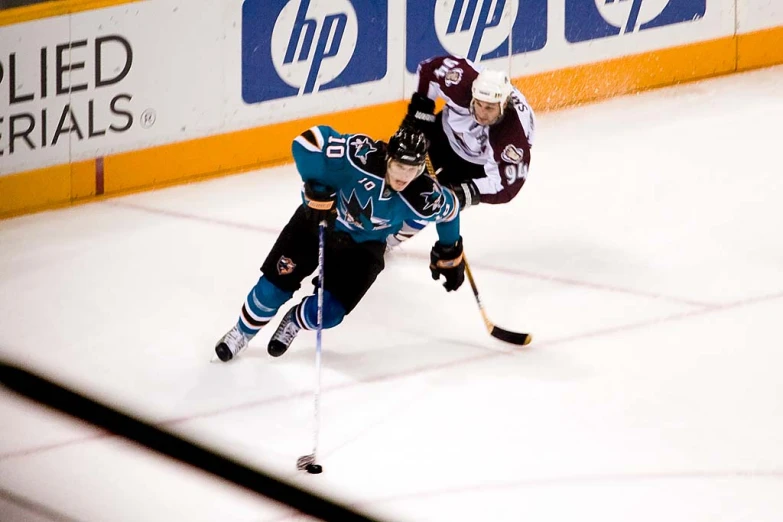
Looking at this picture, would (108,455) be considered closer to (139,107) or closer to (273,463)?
(273,463)

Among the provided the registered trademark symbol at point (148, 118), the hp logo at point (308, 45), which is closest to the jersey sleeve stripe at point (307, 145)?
the registered trademark symbol at point (148, 118)

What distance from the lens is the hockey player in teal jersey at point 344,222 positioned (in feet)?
12.1

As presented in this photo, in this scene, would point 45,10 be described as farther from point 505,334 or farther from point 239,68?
point 505,334

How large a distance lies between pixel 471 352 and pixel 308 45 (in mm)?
2424

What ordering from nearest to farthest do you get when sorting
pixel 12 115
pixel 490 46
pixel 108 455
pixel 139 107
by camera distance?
→ pixel 108 455, pixel 12 115, pixel 139 107, pixel 490 46

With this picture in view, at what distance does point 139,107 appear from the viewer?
19.2 ft

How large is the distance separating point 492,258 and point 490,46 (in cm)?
190

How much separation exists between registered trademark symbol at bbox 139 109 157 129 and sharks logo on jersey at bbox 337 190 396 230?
7.42 feet

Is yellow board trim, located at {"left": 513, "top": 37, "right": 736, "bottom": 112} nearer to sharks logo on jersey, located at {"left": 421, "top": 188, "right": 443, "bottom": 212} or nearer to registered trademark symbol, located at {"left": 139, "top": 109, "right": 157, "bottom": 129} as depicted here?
registered trademark symbol, located at {"left": 139, "top": 109, "right": 157, "bottom": 129}

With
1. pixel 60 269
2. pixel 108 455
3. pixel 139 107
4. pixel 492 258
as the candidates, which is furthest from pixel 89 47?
pixel 108 455

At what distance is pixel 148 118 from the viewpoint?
5918mm

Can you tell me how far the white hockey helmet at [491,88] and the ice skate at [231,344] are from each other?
1.14 m

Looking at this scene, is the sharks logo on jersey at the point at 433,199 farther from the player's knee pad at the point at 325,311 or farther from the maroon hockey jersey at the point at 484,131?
the maroon hockey jersey at the point at 484,131

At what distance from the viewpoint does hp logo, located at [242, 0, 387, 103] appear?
6086 mm
